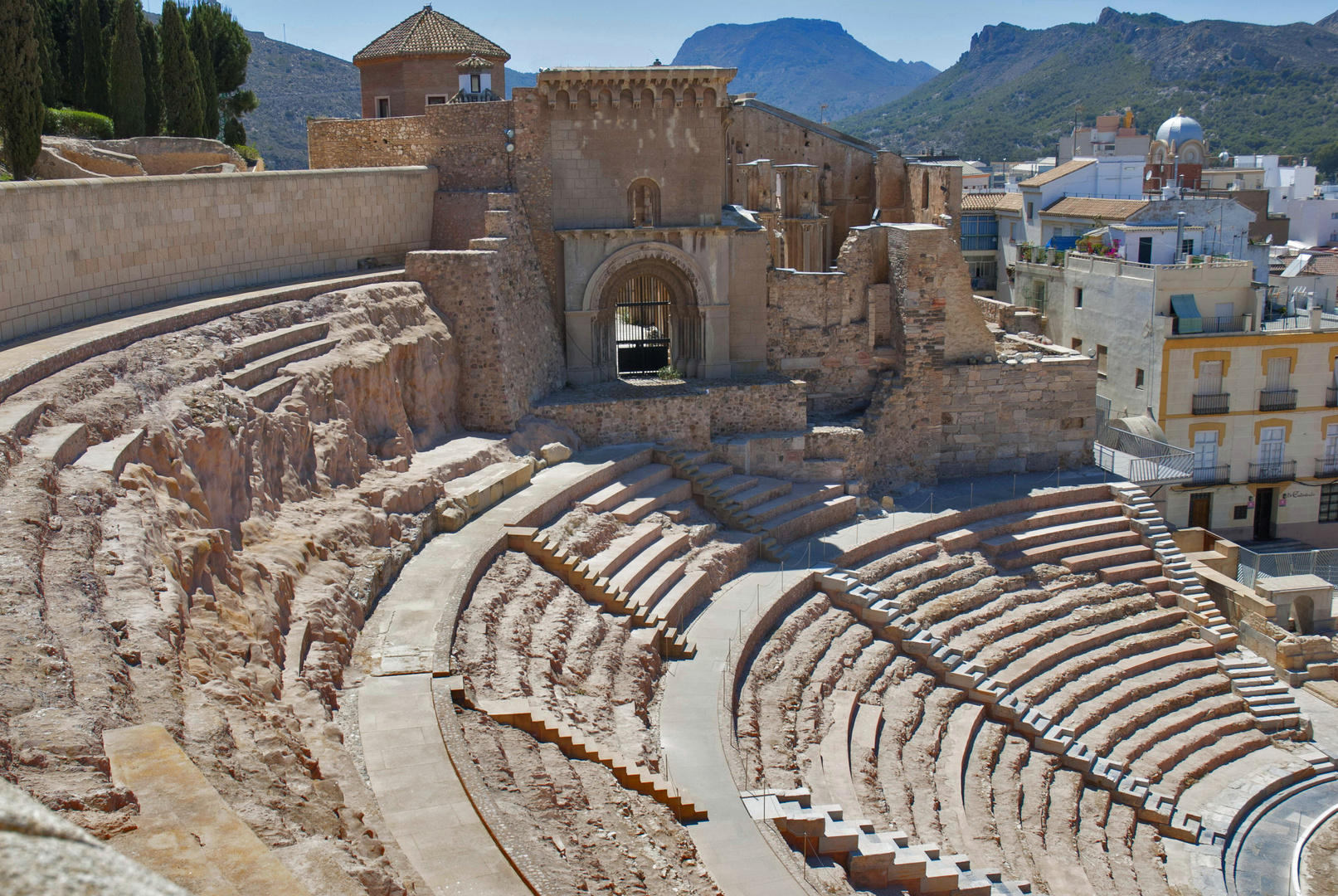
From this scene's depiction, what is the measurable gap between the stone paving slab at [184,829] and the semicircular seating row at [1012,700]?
711 centimetres

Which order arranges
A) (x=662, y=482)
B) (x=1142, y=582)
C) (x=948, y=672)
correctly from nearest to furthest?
(x=948, y=672)
(x=662, y=482)
(x=1142, y=582)

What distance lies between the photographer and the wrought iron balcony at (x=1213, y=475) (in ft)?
88.9

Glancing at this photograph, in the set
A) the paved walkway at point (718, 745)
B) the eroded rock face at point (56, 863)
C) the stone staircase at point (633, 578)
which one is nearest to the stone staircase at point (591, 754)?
the paved walkway at point (718, 745)

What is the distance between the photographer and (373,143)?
73.9 ft

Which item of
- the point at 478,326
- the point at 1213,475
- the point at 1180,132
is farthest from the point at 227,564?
the point at 1180,132

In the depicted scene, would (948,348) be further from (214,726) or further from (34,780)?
(34,780)

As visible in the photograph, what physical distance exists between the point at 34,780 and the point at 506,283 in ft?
50.3

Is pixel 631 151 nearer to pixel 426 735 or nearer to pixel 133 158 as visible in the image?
pixel 133 158

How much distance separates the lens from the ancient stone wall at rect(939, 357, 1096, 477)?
23781 millimetres

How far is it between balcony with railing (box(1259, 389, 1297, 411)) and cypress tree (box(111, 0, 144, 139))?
2764cm

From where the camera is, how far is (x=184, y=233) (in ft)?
52.6

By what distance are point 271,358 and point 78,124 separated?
51.7 ft

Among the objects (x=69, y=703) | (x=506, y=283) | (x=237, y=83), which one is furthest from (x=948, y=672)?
(x=237, y=83)

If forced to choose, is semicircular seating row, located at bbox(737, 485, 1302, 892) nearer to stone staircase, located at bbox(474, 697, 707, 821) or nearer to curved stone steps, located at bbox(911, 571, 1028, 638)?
curved stone steps, located at bbox(911, 571, 1028, 638)
